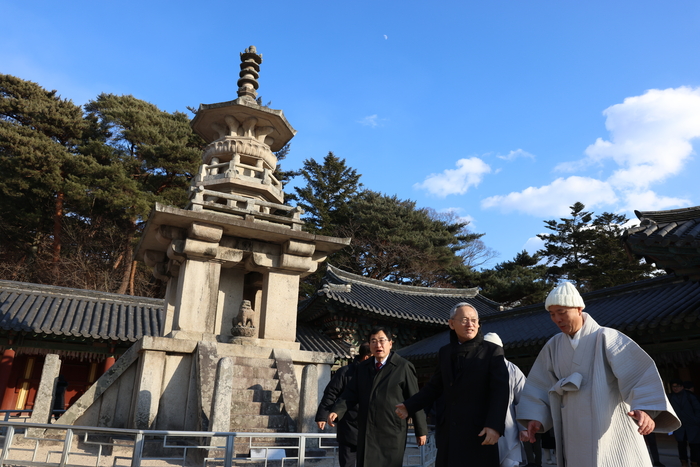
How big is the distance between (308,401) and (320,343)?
947 centimetres

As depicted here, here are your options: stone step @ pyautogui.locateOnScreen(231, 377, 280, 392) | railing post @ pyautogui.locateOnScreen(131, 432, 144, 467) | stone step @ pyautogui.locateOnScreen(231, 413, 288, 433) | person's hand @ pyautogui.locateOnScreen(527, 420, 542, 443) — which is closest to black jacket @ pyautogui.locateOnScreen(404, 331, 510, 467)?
person's hand @ pyautogui.locateOnScreen(527, 420, 542, 443)

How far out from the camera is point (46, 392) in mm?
6469

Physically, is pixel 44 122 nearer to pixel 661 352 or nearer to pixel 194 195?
pixel 194 195

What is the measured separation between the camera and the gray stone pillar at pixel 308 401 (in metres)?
6.59

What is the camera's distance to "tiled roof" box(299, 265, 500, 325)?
15992 millimetres

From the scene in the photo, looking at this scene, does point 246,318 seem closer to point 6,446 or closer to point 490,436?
point 6,446

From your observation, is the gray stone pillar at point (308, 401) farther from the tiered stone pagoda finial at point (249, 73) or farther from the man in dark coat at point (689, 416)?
the tiered stone pagoda finial at point (249, 73)

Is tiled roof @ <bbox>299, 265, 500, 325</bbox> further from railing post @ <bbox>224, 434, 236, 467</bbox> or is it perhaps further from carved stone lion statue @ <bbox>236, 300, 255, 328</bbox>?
railing post @ <bbox>224, 434, 236, 467</bbox>

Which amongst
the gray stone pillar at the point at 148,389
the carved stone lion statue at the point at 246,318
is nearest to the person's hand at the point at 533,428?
the gray stone pillar at the point at 148,389

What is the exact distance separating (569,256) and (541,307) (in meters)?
15.8

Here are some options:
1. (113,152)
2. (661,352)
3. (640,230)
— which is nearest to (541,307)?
(661,352)

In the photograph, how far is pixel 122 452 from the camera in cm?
634

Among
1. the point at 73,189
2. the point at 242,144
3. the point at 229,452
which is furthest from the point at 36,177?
the point at 229,452

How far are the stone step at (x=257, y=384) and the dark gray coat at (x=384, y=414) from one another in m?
3.46
